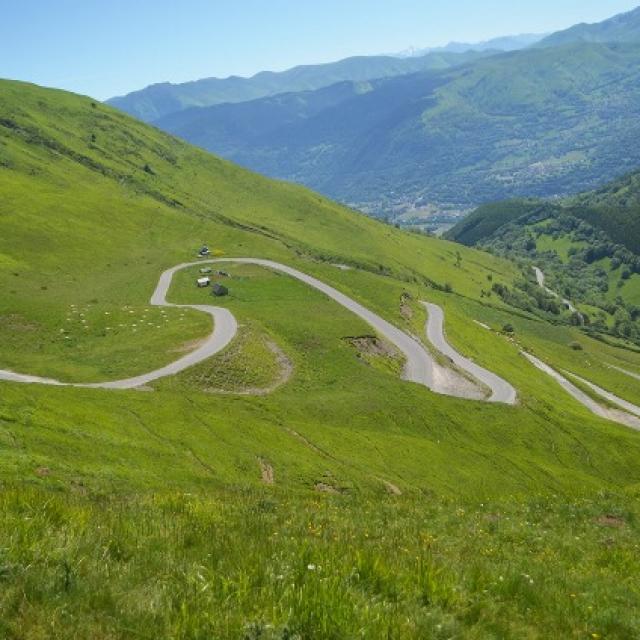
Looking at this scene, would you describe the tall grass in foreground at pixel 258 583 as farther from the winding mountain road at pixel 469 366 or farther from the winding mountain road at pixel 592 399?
the winding mountain road at pixel 592 399

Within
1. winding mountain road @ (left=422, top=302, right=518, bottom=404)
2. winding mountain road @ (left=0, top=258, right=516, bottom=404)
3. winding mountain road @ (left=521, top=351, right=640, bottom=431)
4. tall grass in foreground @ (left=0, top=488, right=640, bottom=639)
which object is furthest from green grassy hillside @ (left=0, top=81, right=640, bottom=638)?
winding mountain road @ (left=521, top=351, right=640, bottom=431)

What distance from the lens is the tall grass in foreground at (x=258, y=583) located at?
7770mm

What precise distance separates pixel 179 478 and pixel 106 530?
2873 centimetres

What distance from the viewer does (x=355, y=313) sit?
116 m

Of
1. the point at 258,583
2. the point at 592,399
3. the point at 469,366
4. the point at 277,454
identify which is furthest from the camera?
the point at 592,399

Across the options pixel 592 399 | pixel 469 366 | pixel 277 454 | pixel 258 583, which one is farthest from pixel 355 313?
pixel 258 583

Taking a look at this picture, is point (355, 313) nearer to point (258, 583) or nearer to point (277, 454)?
point (277, 454)

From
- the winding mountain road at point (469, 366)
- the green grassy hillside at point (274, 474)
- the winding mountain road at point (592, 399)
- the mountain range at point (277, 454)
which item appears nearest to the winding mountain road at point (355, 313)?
the winding mountain road at point (469, 366)

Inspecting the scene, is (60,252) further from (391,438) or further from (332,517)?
(332,517)

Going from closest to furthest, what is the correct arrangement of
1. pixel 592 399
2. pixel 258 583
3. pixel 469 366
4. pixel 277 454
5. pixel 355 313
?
pixel 258 583 → pixel 277 454 → pixel 469 366 → pixel 355 313 → pixel 592 399

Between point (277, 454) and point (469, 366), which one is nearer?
point (277, 454)

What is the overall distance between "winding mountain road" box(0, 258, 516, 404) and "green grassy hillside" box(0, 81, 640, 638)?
2.39 m

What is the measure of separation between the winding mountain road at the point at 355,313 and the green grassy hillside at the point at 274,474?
7.86 ft

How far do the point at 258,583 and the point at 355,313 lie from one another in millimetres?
107434
